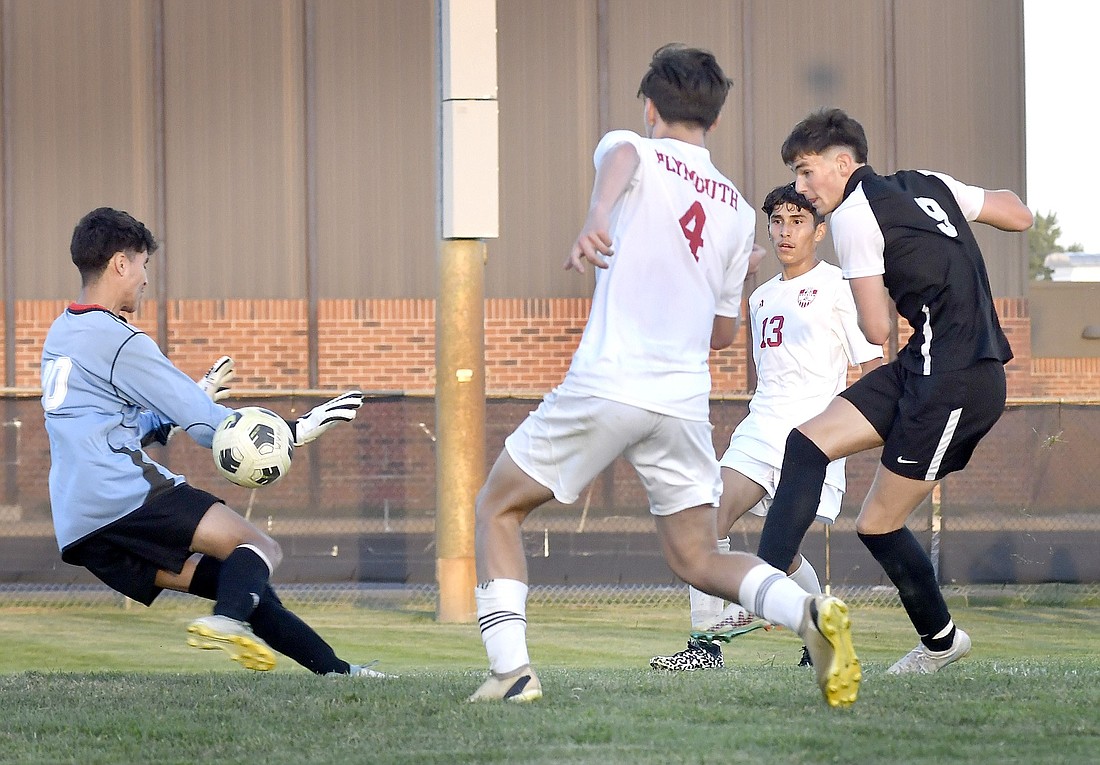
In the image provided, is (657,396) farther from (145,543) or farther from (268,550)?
(145,543)

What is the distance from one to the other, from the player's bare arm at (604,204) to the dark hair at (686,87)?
0.97ft

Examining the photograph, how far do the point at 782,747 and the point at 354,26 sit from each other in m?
15.1

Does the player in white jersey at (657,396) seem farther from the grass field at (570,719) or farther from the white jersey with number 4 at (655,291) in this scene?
the grass field at (570,719)

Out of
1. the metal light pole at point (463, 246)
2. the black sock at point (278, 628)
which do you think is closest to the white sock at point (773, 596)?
the black sock at point (278, 628)

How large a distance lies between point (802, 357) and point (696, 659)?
151 cm

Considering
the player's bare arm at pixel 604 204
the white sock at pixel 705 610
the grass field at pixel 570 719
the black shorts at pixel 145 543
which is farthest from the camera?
the white sock at pixel 705 610

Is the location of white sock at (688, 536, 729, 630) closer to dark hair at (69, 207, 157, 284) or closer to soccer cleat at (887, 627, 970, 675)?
soccer cleat at (887, 627, 970, 675)

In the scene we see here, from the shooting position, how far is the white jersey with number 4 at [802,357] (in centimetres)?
682

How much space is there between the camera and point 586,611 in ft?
32.9

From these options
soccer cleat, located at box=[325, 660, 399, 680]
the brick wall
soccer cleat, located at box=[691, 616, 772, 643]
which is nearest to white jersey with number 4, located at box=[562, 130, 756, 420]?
soccer cleat, located at box=[325, 660, 399, 680]

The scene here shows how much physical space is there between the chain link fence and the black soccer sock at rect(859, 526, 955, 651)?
4.23 metres

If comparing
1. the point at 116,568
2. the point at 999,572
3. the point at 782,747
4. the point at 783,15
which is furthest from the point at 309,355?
the point at 782,747

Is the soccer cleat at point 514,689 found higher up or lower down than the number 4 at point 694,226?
lower down

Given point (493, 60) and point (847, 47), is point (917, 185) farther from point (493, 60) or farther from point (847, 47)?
point (847, 47)
